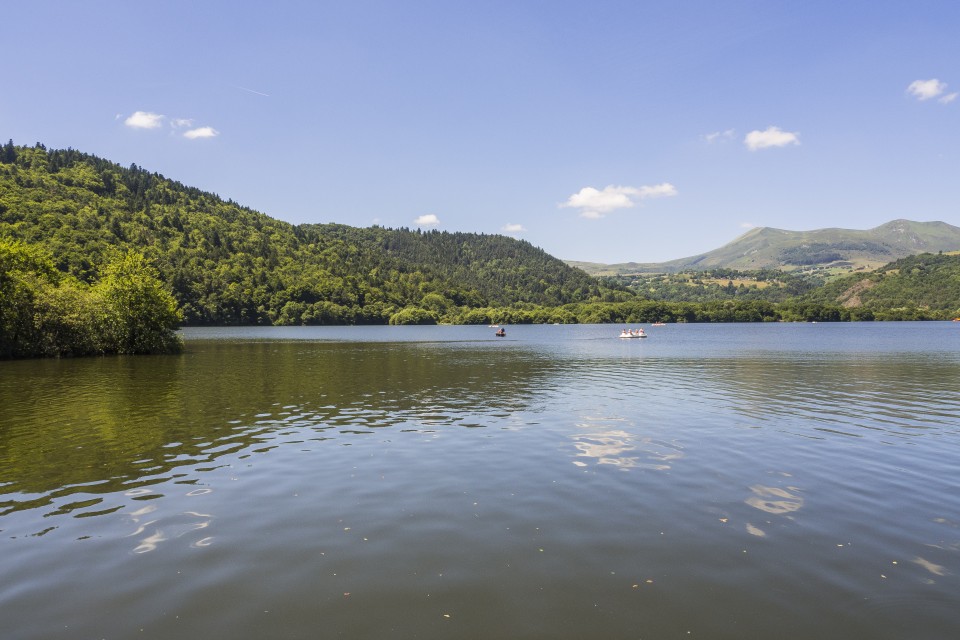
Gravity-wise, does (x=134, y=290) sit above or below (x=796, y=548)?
above

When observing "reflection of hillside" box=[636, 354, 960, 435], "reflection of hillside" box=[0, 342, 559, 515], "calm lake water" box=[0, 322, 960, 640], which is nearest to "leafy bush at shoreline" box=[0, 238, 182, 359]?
"reflection of hillside" box=[0, 342, 559, 515]

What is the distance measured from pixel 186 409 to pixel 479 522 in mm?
27179

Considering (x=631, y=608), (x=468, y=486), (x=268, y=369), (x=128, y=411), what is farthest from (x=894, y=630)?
(x=268, y=369)

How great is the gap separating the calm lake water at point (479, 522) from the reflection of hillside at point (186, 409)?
28 cm

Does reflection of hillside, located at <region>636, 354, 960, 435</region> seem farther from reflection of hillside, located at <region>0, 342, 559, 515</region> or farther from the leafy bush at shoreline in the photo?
the leafy bush at shoreline

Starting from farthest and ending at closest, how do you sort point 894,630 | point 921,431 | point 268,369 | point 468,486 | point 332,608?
point 268,369 < point 921,431 < point 468,486 < point 332,608 < point 894,630

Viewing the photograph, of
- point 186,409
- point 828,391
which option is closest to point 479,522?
point 186,409

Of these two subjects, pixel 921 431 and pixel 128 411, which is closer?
pixel 921 431

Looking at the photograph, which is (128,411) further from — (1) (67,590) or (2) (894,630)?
(2) (894,630)

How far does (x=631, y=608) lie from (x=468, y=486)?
8.77 meters

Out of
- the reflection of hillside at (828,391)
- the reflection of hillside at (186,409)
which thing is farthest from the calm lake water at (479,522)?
the reflection of hillside at (828,391)

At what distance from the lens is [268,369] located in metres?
63.8

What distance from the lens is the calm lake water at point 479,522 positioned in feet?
34.4

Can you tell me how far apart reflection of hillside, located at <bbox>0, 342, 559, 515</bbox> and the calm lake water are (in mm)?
279
